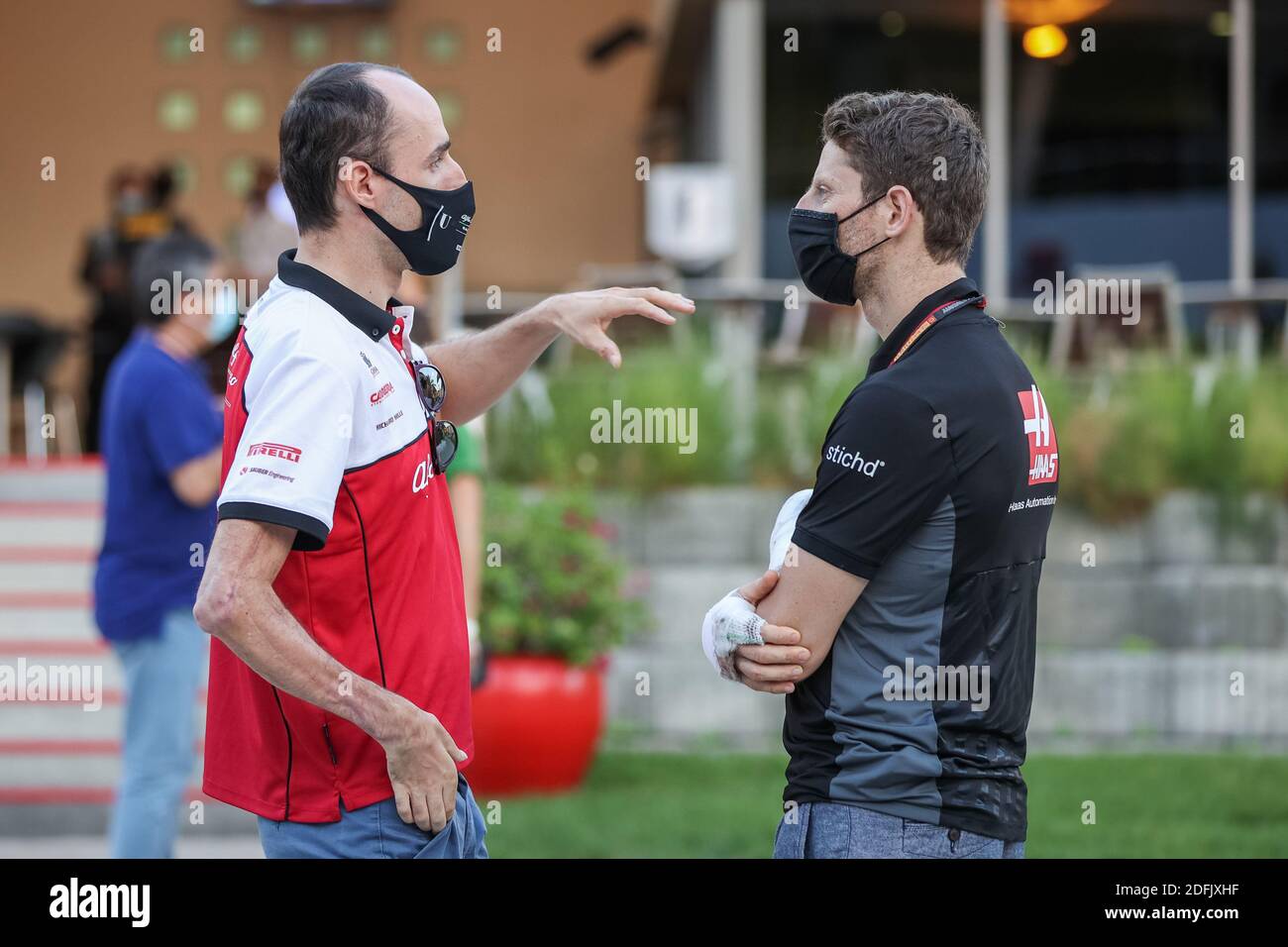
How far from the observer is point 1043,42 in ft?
40.2

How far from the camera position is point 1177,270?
40.7ft

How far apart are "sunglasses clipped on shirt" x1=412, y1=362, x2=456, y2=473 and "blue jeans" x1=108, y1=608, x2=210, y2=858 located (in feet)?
8.00

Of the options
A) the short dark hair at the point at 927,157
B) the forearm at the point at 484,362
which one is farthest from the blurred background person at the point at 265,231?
the short dark hair at the point at 927,157

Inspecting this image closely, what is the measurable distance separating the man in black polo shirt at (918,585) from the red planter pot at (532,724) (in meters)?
4.26

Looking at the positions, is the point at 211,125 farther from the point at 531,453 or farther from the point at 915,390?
the point at 915,390

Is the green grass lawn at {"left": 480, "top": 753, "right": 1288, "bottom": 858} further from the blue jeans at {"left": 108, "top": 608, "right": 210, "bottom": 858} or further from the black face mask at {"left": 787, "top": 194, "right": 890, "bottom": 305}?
the black face mask at {"left": 787, "top": 194, "right": 890, "bottom": 305}

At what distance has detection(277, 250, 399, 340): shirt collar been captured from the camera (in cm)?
260

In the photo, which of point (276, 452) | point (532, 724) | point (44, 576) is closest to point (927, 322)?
point (276, 452)

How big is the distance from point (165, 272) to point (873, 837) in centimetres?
359

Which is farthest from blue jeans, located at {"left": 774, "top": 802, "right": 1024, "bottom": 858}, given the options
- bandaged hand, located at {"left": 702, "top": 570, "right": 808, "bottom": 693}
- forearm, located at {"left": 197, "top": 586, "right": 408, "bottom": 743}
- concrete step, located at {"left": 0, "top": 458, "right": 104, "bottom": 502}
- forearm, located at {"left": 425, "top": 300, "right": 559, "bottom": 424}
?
concrete step, located at {"left": 0, "top": 458, "right": 104, "bottom": 502}

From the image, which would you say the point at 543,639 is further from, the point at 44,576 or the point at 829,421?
the point at 44,576
